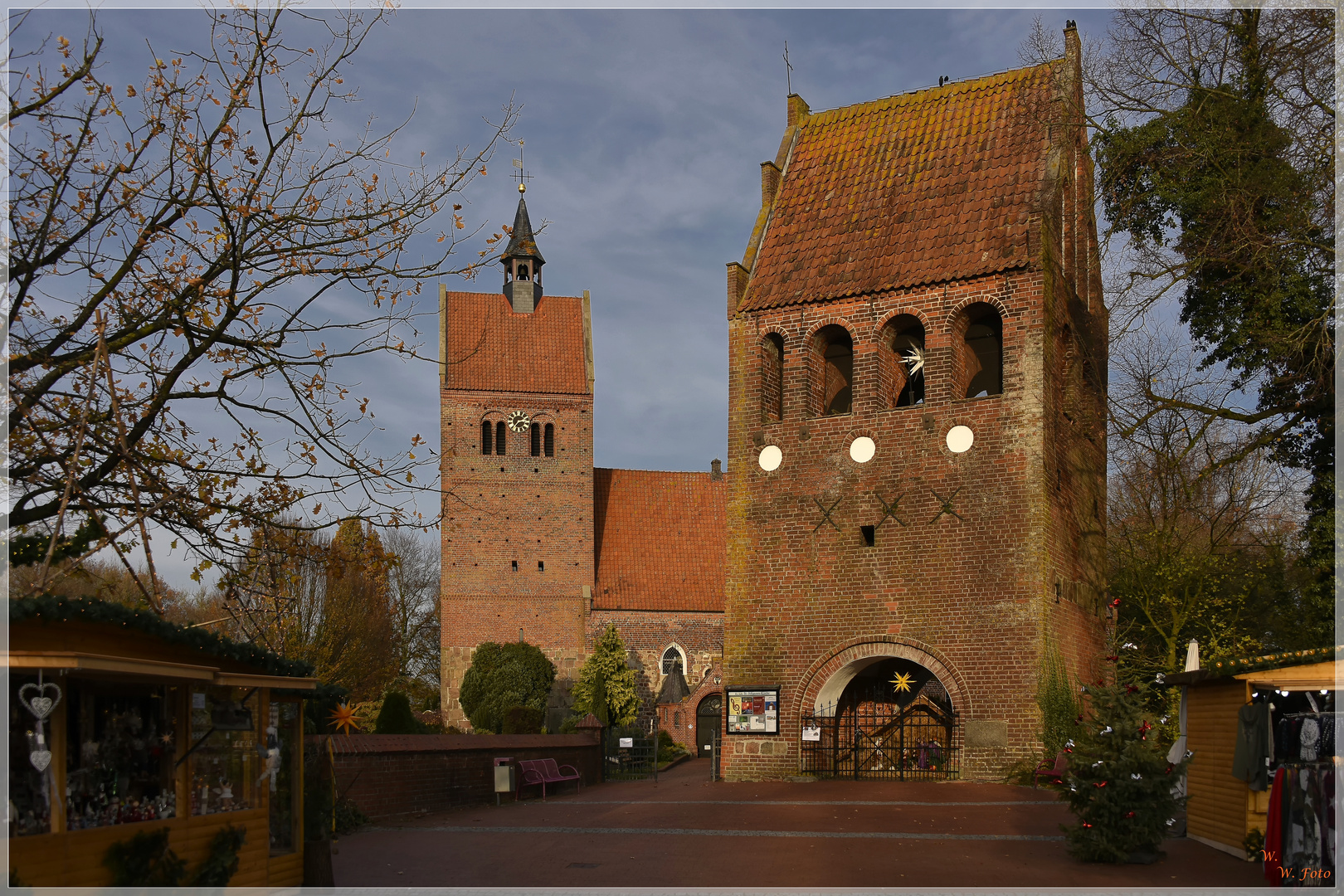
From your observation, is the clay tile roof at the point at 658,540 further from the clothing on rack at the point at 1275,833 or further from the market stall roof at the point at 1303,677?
the clothing on rack at the point at 1275,833

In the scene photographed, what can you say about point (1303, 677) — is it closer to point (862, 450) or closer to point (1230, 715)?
point (1230, 715)

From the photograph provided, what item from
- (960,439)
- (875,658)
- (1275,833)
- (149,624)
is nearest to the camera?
(149,624)

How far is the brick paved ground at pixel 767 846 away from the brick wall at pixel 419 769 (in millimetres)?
365

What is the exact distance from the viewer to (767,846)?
45.3ft

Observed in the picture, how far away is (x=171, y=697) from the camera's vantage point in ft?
30.7

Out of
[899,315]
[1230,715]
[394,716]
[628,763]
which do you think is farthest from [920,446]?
[628,763]

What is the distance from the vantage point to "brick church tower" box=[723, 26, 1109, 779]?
21391 mm

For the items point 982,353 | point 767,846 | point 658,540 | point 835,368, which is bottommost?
point 767,846

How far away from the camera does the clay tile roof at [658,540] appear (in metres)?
46.2

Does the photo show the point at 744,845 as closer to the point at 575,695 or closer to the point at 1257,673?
the point at 1257,673

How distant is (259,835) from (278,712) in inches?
40.8

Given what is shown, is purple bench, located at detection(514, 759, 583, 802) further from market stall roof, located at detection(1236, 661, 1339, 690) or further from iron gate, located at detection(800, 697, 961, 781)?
market stall roof, located at detection(1236, 661, 1339, 690)

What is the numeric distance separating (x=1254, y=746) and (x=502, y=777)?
11742mm

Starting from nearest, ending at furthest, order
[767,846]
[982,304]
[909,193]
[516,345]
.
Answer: [767,846], [982,304], [909,193], [516,345]
